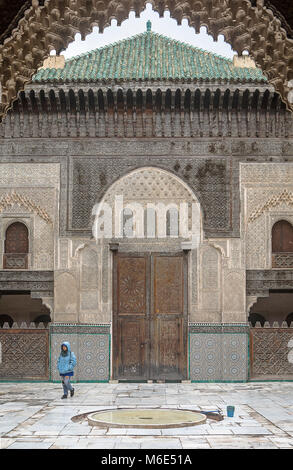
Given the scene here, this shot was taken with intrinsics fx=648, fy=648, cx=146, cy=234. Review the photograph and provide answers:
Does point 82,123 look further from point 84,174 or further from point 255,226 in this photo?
point 255,226

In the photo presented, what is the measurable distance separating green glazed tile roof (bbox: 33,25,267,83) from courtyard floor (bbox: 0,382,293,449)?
20.6 ft

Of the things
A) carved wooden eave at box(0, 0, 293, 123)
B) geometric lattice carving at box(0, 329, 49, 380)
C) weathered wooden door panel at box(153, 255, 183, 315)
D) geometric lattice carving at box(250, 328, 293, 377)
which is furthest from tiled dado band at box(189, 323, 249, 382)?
carved wooden eave at box(0, 0, 293, 123)

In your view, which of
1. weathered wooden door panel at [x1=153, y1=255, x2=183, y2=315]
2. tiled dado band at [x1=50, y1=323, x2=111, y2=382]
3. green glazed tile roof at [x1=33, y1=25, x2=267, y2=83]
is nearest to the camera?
tiled dado band at [x1=50, y1=323, x2=111, y2=382]

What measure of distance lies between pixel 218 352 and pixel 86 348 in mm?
2640

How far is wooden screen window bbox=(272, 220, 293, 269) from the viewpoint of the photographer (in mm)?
13180

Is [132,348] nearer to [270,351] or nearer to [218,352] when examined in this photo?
[218,352]

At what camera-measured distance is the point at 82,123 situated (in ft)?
45.1

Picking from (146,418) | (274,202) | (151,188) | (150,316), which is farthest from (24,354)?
(274,202)

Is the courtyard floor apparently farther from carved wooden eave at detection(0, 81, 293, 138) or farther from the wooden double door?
carved wooden eave at detection(0, 81, 293, 138)

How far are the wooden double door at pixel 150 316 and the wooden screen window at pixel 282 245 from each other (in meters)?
1.88

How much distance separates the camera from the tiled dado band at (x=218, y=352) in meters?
12.9

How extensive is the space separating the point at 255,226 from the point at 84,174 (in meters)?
3.70

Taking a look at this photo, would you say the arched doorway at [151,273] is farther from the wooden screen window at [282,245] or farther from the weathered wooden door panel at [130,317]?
the wooden screen window at [282,245]
